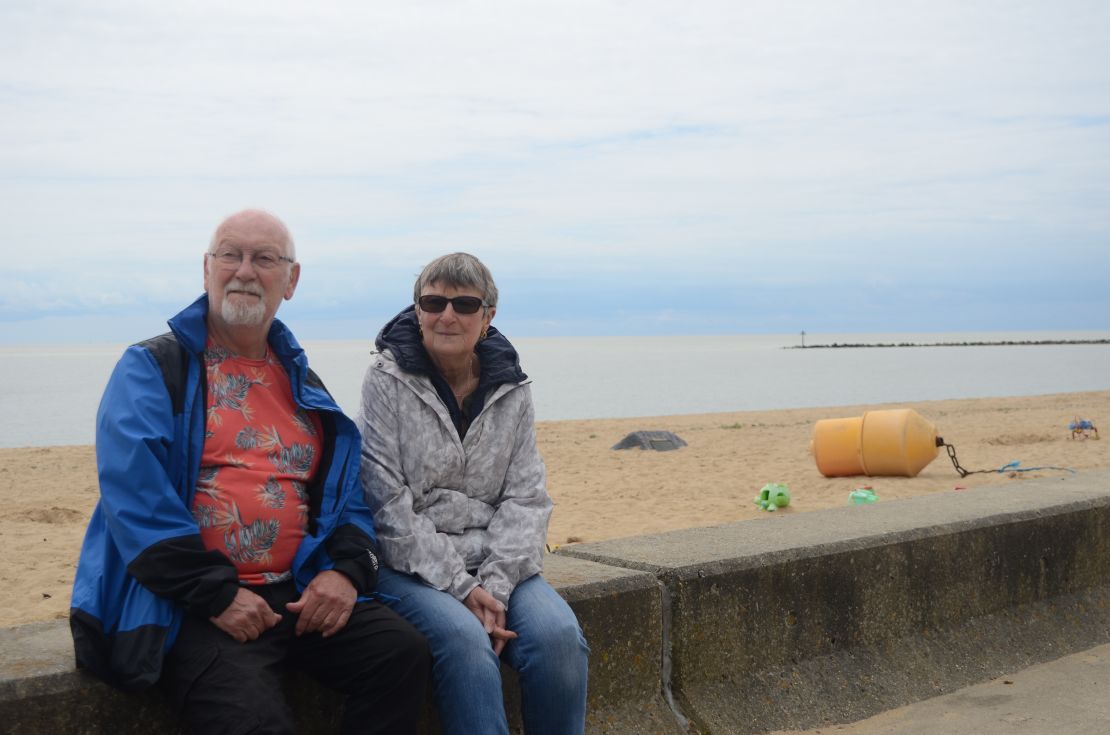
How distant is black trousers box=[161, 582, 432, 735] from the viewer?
2.49m

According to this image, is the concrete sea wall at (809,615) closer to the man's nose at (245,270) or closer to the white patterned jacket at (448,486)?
the white patterned jacket at (448,486)

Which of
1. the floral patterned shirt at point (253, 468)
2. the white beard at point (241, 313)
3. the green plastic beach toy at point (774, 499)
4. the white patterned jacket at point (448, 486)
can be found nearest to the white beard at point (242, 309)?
the white beard at point (241, 313)

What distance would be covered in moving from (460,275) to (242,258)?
2.11 feet

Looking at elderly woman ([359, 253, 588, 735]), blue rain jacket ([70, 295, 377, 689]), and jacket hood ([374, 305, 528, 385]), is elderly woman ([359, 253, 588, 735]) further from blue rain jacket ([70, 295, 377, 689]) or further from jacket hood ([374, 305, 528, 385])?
blue rain jacket ([70, 295, 377, 689])

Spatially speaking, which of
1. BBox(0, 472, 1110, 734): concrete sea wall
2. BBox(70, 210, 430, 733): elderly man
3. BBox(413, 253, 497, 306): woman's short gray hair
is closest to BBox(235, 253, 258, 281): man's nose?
BBox(70, 210, 430, 733): elderly man

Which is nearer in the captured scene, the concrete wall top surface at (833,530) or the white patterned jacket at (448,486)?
the white patterned jacket at (448,486)

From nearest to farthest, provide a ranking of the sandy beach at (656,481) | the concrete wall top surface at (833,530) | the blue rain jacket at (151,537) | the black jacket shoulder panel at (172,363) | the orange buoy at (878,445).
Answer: the blue rain jacket at (151,537), the black jacket shoulder panel at (172,363), the concrete wall top surface at (833,530), the sandy beach at (656,481), the orange buoy at (878,445)

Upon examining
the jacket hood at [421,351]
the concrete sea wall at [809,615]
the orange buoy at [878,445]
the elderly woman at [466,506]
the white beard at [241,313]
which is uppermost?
the white beard at [241,313]

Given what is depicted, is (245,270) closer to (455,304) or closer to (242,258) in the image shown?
(242,258)

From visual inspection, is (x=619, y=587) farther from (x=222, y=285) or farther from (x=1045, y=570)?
(x=1045, y=570)

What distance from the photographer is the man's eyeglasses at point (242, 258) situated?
304cm

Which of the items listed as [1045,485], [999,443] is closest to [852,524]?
[1045,485]

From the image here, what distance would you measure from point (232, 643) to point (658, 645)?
4.87ft

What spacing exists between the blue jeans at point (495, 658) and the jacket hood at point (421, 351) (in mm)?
621
